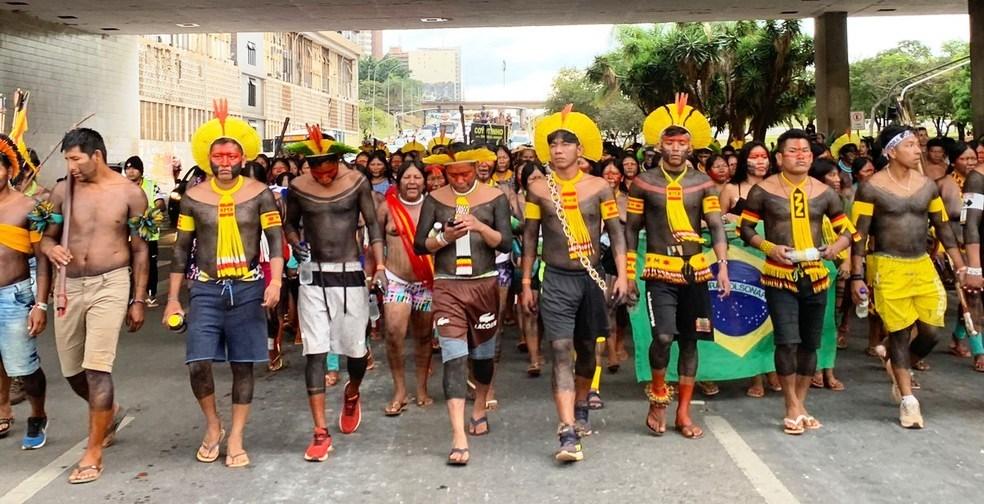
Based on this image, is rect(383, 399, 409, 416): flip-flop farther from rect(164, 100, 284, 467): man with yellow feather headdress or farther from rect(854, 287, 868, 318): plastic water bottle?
rect(854, 287, 868, 318): plastic water bottle

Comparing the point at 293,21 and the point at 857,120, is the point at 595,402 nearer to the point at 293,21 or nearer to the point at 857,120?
the point at 857,120

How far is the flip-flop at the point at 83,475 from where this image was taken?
4742 mm

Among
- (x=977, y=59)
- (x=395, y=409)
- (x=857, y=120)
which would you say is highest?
(x=977, y=59)

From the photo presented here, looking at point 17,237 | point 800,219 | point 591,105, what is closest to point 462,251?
point 800,219

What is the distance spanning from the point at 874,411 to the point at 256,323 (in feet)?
13.6

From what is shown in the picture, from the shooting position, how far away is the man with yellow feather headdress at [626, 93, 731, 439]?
5512mm

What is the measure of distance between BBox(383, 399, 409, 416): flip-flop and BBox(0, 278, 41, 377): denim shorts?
2.25 meters

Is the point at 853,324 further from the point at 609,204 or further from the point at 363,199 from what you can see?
the point at 363,199

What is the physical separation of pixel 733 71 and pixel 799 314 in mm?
25462

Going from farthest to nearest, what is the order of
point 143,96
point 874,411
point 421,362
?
point 143,96 < point 421,362 < point 874,411

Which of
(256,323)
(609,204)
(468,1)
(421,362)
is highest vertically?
(468,1)

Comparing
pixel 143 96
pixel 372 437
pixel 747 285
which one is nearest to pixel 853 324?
pixel 747 285

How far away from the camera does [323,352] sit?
538 cm

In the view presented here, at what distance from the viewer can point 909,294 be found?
5.74 m
